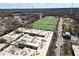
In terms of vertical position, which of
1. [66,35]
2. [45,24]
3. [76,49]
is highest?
[45,24]

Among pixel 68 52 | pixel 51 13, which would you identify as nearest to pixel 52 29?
pixel 51 13

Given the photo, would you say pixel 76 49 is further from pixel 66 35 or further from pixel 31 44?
pixel 31 44

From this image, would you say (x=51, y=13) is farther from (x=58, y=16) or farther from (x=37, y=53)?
(x=37, y=53)

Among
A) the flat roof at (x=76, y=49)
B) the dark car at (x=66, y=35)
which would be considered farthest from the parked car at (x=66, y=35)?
the flat roof at (x=76, y=49)

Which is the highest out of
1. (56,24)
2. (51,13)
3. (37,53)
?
(51,13)

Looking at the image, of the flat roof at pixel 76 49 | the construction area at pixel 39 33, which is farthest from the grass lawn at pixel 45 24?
the flat roof at pixel 76 49

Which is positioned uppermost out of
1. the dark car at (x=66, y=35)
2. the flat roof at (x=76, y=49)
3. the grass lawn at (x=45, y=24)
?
the grass lawn at (x=45, y=24)

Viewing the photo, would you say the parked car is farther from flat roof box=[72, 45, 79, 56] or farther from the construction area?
flat roof box=[72, 45, 79, 56]

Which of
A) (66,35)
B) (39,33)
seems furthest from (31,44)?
(66,35)

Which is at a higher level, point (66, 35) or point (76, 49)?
point (66, 35)

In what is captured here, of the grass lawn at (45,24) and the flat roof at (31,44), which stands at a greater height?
the grass lawn at (45,24)

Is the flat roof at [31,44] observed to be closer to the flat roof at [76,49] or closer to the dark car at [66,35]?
the dark car at [66,35]
